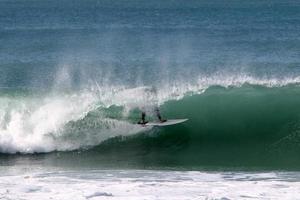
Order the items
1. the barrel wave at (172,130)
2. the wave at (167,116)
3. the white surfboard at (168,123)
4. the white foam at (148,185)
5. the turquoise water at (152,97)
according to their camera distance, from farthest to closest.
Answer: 1. the wave at (167,116)
2. the white surfboard at (168,123)
3. the turquoise water at (152,97)
4. the barrel wave at (172,130)
5. the white foam at (148,185)

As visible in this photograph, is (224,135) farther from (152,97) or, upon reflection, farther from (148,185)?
(148,185)

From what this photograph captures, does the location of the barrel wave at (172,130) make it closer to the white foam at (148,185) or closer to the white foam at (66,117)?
the white foam at (66,117)

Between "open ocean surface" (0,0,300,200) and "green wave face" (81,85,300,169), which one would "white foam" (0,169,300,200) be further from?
"green wave face" (81,85,300,169)

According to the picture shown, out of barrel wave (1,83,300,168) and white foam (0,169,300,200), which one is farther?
barrel wave (1,83,300,168)

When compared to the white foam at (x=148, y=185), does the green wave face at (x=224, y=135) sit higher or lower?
higher

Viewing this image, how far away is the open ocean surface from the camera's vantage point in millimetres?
19219

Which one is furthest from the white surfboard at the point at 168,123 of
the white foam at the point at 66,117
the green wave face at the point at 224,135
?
the white foam at the point at 66,117

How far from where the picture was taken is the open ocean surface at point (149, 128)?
63.1 feet

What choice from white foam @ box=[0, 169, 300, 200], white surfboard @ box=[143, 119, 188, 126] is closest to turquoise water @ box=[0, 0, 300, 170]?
white surfboard @ box=[143, 119, 188, 126]

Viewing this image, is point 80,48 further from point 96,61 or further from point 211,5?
point 211,5

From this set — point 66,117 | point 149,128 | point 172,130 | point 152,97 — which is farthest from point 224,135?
point 66,117

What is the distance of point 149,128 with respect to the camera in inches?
957

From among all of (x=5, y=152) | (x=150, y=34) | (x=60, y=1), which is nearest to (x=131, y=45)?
(x=150, y=34)

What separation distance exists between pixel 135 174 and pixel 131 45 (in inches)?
1280
